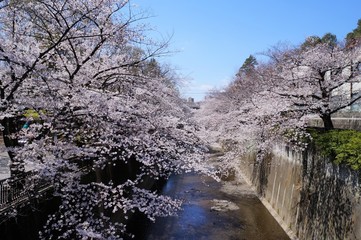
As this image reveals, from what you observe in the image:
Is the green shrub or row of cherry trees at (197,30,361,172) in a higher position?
row of cherry trees at (197,30,361,172)

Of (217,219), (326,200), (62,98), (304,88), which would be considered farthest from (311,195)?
(62,98)

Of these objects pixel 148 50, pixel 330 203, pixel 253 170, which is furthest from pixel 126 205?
pixel 253 170

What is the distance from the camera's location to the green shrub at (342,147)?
29.3ft

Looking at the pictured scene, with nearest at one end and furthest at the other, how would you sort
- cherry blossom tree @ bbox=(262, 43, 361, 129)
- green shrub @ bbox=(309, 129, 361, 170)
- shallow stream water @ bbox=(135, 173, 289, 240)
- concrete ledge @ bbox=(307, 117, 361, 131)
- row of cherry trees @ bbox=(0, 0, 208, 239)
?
row of cherry trees @ bbox=(0, 0, 208, 239) < green shrub @ bbox=(309, 129, 361, 170) < cherry blossom tree @ bbox=(262, 43, 361, 129) < concrete ledge @ bbox=(307, 117, 361, 131) < shallow stream water @ bbox=(135, 173, 289, 240)

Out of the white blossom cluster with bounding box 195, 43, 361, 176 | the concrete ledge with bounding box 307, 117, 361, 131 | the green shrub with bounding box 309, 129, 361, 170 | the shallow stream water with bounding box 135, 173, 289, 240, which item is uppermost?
the white blossom cluster with bounding box 195, 43, 361, 176

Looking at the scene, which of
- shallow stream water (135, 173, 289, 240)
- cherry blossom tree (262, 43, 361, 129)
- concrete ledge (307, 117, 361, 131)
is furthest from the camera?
shallow stream water (135, 173, 289, 240)

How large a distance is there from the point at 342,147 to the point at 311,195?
Answer: 3.37 m

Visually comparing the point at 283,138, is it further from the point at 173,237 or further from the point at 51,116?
the point at 51,116

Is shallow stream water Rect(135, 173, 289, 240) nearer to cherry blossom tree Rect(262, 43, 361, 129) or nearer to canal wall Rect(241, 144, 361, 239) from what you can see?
canal wall Rect(241, 144, 361, 239)

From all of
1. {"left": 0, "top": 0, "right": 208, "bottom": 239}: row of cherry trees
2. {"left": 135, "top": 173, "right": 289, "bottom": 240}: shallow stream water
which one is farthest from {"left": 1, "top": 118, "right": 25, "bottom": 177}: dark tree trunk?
{"left": 135, "top": 173, "right": 289, "bottom": 240}: shallow stream water

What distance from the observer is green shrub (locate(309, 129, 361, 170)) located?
892 cm

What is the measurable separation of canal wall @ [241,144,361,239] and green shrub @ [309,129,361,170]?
33cm

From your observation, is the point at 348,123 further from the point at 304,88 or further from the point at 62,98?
the point at 62,98

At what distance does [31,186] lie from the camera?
7.34 meters
